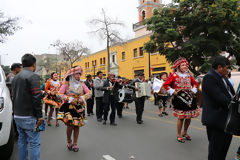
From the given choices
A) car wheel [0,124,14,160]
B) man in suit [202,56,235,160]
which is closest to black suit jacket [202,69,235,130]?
man in suit [202,56,235,160]

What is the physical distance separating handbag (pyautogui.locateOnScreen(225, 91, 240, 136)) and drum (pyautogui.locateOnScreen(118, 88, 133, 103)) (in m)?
5.72

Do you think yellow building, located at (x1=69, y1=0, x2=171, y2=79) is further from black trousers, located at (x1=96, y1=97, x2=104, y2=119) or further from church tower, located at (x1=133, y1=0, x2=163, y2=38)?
black trousers, located at (x1=96, y1=97, x2=104, y2=119)

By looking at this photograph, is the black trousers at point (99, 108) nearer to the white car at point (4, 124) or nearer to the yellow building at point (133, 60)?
the white car at point (4, 124)

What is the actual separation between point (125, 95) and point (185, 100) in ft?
11.4

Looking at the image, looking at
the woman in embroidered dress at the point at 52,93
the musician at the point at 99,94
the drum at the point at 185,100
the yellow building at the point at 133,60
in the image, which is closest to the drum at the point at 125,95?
the musician at the point at 99,94

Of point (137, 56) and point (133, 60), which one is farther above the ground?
point (137, 56)

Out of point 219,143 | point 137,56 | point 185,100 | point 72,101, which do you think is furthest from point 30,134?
point 137,56

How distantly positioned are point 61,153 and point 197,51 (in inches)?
424

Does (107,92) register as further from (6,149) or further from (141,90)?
(6,149)

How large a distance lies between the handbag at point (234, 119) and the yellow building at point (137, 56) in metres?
23.3

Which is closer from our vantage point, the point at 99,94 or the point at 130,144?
the point at 130,144

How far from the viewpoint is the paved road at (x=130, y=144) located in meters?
4.52

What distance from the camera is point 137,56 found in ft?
102

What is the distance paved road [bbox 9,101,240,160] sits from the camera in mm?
4523
